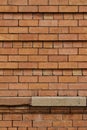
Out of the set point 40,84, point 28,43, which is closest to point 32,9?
point 28,43

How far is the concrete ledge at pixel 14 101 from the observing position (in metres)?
3.73

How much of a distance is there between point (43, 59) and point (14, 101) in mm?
625

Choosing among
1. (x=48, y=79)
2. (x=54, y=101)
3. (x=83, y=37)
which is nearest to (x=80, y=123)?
(x=54, y=101)

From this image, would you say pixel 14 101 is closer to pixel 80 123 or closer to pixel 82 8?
pixel 80 123

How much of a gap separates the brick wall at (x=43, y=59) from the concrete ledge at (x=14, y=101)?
0.06m

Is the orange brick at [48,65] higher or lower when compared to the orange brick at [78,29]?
lower

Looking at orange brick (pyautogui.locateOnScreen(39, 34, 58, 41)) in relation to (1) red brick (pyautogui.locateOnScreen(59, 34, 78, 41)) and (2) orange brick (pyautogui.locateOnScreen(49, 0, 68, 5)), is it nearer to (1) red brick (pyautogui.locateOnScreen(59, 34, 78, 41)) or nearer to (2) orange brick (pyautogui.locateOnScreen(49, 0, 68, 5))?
(1) red brick (pyautogui.locateOnScreen(59, 34, 78, 41))

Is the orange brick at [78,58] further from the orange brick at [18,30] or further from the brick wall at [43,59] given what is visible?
the orange brick at [18,30]

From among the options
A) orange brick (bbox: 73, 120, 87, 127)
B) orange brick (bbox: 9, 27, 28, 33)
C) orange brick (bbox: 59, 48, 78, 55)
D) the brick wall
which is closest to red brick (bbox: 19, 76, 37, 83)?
the brick wall

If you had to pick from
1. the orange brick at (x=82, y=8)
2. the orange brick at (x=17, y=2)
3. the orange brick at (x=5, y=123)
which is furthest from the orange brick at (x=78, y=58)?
the orange brick at (x=5, y=123)

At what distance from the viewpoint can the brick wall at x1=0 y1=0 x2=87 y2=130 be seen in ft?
12.4

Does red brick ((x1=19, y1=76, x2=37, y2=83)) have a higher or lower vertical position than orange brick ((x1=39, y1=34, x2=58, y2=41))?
lower

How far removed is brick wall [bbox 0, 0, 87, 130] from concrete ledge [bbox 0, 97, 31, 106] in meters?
0.06

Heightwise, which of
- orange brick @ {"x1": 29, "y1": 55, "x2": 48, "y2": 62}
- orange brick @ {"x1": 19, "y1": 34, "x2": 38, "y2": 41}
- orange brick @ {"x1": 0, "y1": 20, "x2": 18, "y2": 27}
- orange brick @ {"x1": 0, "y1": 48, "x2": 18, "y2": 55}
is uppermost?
orange brick @ {"x1": 0, "y1": 20, "x2": 18, "y2": 27}
